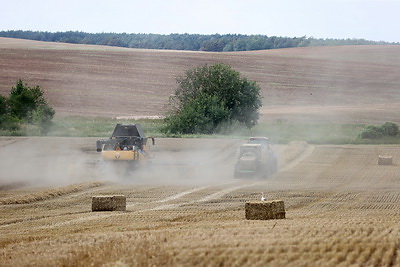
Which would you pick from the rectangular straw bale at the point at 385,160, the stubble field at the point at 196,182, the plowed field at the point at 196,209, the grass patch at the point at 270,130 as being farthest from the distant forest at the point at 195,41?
the rectangular straw bale at the point at 385,160

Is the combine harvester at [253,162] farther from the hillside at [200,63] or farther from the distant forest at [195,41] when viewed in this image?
the distant forest at [195,41]

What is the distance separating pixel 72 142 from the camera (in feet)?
187

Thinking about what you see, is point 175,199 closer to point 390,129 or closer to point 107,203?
point 107,203

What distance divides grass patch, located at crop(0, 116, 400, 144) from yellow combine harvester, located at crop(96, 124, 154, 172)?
1820 cm

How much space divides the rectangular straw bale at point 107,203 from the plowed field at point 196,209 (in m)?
0.64

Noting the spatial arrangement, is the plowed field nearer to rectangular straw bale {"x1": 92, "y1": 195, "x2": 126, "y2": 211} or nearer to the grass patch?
rectangular straw bale {"x1": 92, "y1": 195, "x2": 126, "y2": 211}

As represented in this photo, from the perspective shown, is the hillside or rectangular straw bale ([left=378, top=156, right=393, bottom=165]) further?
the hillside

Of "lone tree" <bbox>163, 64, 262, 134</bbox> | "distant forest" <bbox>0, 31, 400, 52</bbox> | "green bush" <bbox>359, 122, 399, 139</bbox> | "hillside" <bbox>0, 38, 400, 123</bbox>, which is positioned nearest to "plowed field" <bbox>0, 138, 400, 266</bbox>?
"green bush" <bbox>359, 122, 399, 139</bbox>

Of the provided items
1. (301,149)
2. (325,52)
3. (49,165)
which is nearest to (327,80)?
(325,52)

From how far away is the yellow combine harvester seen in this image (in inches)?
1597

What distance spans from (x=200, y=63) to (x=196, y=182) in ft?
197

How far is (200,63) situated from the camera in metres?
98.1

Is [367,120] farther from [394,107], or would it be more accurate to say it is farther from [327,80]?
[327,80]

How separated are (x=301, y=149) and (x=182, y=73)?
39937 mm
